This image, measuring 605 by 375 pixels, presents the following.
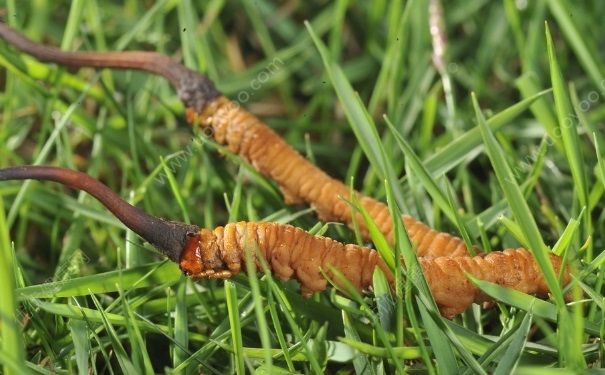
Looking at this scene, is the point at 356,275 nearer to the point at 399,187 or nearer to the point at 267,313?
the point at 267,313

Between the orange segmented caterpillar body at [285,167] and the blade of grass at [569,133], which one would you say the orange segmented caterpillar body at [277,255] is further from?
the blade of grass at [569,133]

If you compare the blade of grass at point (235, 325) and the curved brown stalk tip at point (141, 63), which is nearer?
the blade of grass at point (235, 325)

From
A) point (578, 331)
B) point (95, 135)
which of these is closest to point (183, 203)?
point (95, 135)

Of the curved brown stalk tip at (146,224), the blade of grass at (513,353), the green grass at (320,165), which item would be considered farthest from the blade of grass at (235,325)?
the blade of grass at (513,353)

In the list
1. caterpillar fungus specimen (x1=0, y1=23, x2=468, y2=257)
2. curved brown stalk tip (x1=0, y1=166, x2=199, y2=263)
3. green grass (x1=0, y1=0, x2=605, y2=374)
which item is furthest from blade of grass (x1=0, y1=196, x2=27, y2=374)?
caterpillar fungus specimen (x1=0, y1=23, x2=468, y2=257)

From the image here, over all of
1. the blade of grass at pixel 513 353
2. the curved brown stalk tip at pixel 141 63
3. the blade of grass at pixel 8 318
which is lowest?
the blade of grass at pixel 513 353

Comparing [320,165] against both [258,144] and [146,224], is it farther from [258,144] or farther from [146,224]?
[146,224]
